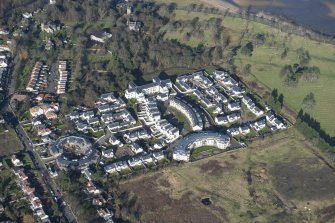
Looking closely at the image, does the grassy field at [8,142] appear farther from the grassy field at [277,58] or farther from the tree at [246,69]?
the tree at [246,69]

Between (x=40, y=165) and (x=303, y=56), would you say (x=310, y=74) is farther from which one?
(x=40, y=165)

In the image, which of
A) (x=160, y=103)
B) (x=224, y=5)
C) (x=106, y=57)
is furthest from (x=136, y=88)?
(x=224, y=5)

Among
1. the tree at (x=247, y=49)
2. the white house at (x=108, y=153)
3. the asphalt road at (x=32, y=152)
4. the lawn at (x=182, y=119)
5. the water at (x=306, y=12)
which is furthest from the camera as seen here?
the water at (x=306, y=12)

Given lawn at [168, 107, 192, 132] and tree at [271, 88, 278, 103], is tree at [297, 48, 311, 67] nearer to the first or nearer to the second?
tree at [271, 88, 278, 103]

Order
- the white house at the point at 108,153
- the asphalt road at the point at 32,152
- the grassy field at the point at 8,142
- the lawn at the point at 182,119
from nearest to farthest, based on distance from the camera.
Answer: the asphalt road at the point at 32,152 → the white house at the point at 108,153 → the grassy field at the point at 8,142 → the lawn at the point at 182,119

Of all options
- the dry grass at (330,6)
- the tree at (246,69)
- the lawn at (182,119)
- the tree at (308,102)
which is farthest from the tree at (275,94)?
the dry grass at (330,6)

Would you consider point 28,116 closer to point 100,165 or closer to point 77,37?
point 100,165

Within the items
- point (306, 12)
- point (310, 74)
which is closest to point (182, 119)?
point (310, 74)
